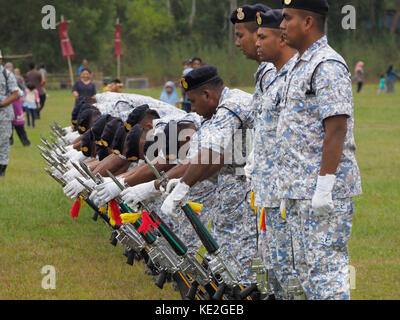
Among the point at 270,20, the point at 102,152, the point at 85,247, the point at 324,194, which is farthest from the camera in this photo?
the point at 85,247

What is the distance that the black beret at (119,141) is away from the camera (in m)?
7.25

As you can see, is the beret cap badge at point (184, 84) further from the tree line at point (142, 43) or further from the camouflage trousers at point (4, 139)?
the tree line at point (142, 43)

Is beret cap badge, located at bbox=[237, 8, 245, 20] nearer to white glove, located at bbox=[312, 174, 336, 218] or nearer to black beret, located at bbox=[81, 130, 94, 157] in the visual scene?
white glove, located at bbox=[312, 174, 336, 218]

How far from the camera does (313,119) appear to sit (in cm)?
435

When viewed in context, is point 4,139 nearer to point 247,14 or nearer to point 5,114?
point 5,114

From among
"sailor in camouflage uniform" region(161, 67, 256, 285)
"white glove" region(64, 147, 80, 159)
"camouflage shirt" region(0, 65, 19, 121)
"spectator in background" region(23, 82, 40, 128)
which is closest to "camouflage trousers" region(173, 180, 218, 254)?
"sailor in camouflage uniform" region(161, 67, 256, 285)

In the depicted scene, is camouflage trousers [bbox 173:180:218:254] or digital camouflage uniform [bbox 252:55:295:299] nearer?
digital camouflage uniform [bbox 252:55:295:299]

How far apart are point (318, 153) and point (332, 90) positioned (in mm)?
354

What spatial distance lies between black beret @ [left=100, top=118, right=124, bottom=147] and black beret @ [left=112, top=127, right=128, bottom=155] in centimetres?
28

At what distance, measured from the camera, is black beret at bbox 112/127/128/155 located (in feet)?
23.8

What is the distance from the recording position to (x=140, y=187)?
5480 millimetres

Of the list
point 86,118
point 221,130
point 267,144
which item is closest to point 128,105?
point 86,118
